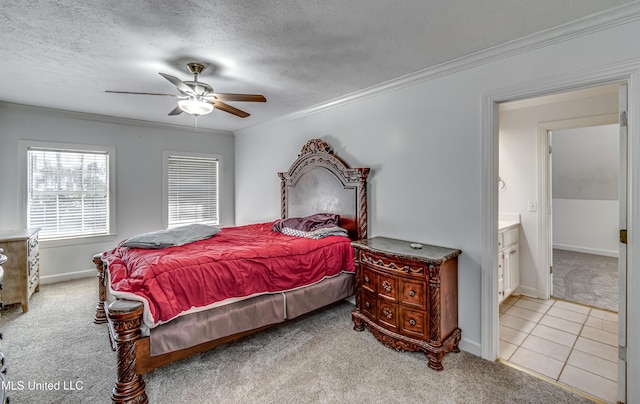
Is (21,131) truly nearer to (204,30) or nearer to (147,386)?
(204,30)

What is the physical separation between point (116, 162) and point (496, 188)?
509 centimetres

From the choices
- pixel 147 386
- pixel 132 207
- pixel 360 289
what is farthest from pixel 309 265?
pixel 132 207

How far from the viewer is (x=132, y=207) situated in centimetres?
475

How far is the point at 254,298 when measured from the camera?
2516mm

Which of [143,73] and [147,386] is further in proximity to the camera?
[143,73]

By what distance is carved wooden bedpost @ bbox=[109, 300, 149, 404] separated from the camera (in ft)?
5.90

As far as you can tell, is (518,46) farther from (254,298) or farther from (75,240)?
(75,240)

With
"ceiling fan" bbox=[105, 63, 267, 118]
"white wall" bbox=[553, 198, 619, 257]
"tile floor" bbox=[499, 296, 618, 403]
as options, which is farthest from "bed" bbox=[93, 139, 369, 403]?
"white wall" bbox=[553, 198, 619, 257]

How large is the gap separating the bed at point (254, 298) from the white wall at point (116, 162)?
180cm

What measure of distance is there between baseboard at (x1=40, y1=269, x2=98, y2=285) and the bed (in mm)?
1781

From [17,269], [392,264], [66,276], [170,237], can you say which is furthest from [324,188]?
[66,276]

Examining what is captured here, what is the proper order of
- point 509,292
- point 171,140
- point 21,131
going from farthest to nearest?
point 171,140 → point 21,131 → point 509,292

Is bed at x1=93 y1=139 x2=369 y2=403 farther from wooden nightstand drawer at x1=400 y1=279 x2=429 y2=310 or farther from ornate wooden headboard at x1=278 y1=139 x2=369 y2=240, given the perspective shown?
wooden nightstand drawer at x1=400 y1=279 x2=429 y2=310

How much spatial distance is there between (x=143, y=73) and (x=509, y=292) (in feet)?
14.9
